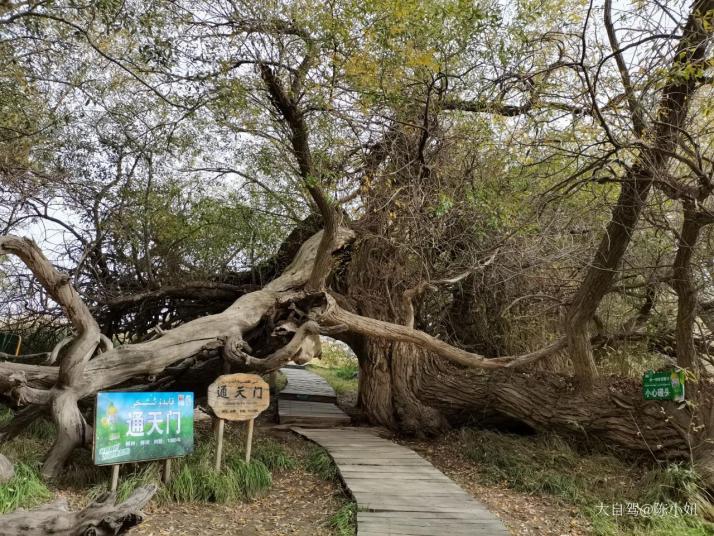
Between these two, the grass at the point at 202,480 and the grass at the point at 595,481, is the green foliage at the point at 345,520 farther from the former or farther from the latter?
the grass at the point at 595,481

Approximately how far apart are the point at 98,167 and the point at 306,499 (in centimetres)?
679

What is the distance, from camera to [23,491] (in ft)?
15.0

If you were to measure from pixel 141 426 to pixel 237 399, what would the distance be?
1.22m

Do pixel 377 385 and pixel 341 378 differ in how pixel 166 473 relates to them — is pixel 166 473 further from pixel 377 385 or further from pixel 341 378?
pixel 341 378

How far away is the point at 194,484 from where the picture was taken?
5414 mm

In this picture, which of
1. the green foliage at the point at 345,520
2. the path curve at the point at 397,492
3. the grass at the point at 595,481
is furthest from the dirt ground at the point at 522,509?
the green foliage at the point at 345,520

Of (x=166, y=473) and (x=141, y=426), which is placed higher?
(x=141, y=426)

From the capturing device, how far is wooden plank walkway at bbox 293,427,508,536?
4.45 m

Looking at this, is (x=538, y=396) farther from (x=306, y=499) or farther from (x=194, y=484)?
(x=194, y=484)

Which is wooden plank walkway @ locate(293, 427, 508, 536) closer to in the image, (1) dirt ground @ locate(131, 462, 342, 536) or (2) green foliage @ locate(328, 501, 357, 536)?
(2) green foliage @ locate(328, 501, 357, 536)

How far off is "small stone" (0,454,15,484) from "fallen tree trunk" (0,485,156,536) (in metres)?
1.60

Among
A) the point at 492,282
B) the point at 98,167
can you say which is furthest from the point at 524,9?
the point at 98,167

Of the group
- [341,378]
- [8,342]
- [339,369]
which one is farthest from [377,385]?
[339,369]

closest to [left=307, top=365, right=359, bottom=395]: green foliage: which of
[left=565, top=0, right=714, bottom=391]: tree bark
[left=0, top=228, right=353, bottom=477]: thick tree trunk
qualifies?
[left=0, top=228, right=353, bottom=477]: thick tree trunk
